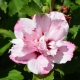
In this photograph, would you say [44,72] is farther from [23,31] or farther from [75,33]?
[75,33]

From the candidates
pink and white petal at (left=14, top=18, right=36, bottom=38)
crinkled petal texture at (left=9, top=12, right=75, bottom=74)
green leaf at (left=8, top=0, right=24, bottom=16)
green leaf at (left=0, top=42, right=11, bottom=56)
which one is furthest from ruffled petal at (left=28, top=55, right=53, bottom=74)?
green leaf at (left=8, top=0, right=24, bottom=16)

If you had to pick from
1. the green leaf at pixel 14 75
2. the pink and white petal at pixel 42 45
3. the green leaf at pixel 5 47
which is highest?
the pink and white petal at pixel 42 45

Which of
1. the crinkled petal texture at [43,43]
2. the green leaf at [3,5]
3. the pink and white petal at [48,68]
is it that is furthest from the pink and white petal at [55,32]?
the green leaf at [3,5]

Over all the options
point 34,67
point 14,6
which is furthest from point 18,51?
point 14,6

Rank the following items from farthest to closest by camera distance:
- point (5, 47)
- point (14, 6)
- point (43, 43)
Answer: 1. point (14, 6)
2. point (5, 47)
3. point (43, 43)

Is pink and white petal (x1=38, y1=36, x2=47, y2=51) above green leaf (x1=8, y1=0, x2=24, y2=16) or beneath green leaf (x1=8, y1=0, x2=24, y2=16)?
above

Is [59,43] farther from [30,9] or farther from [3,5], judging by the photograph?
[3,5]

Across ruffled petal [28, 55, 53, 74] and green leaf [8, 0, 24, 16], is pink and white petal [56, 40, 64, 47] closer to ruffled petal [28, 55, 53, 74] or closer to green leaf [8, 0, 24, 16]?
ruffled petal [28, 55, 53, 74]

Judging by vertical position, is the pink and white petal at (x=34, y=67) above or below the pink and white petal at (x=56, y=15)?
below

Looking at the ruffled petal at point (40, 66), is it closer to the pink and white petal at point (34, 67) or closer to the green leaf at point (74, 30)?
the pink and white petal at point (34, 67)
